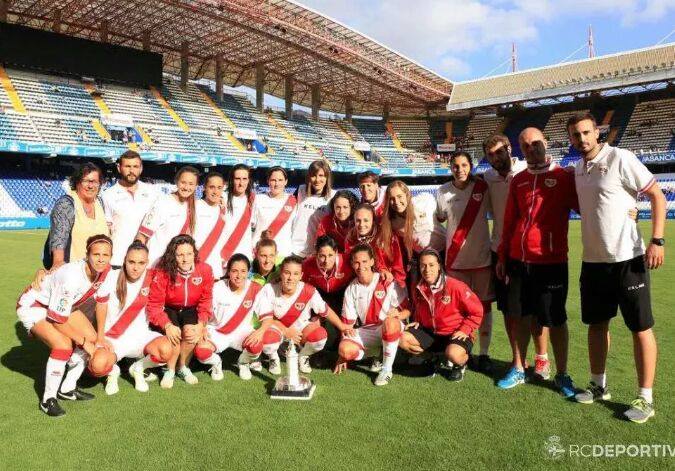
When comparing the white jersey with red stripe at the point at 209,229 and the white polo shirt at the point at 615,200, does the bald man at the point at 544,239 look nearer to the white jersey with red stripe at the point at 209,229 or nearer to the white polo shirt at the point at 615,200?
the white polo shirt at the point at 615,200

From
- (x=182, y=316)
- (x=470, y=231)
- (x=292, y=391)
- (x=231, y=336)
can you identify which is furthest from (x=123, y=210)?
(x=470, y=231)

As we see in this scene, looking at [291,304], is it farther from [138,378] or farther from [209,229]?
[138,378]

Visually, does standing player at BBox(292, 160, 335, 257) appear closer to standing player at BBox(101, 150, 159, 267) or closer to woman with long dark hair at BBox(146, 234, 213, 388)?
woman with long dark hair at BBox(146, 234, 213, 388)

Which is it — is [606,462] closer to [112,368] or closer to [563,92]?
[112,368]

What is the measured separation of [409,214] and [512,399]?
1633 mm

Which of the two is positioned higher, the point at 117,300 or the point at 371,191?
the point at 371,191

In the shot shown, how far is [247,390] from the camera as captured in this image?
12.3 ft

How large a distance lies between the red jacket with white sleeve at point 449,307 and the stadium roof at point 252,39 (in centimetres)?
2175

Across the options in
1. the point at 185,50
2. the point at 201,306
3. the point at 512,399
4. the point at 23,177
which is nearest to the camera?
the point at 512,399

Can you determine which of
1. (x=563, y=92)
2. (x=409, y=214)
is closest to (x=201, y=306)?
(x=409, y=214)

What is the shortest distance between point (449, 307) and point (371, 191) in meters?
1.24

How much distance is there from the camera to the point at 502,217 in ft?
13.2

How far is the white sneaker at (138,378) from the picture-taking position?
12.3 feet

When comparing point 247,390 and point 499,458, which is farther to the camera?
point 247,390
